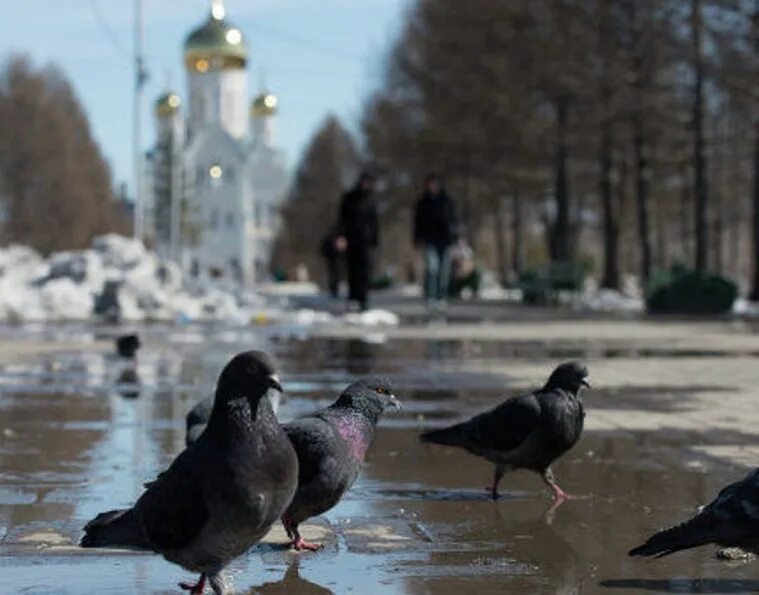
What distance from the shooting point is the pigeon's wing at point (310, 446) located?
21.2 ft

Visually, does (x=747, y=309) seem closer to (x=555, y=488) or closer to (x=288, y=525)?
(x=555, y=488)

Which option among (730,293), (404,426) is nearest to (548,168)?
(730,293)

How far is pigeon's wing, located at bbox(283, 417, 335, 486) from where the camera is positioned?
6.46 meters

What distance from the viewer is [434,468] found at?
920cm

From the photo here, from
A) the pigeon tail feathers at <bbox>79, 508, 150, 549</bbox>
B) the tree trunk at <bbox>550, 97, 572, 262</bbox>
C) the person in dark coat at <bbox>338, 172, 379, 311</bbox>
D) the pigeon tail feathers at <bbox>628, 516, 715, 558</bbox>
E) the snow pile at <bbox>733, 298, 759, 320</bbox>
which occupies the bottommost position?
the pigeon tail feathers at <bbox>628, 516, 715, 558</bbox>

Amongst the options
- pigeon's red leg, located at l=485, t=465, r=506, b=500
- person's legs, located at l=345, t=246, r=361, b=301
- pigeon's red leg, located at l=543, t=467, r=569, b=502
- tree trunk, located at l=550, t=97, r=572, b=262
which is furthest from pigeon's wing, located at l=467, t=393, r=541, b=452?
tree trunk, located at l=550, t=97, r=572, b=262

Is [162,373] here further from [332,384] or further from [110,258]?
[110,258]

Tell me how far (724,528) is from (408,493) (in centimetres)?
263

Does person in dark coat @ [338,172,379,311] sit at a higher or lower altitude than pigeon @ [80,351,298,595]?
higher

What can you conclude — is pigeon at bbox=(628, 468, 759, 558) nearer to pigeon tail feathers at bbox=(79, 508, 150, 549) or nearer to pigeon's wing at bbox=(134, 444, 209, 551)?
pigeon's wing at bbox=(134, 444, 209, 551)

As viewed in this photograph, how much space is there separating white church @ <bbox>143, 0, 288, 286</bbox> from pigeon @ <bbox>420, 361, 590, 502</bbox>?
82.5 metres

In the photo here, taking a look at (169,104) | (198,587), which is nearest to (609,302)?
(169,104)

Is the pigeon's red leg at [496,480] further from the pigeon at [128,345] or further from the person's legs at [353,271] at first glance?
the person's legs at [353,271]

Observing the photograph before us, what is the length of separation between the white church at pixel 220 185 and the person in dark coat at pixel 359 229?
208 feet
